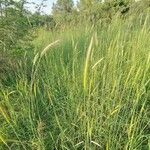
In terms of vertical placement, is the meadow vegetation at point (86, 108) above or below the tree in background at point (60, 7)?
below

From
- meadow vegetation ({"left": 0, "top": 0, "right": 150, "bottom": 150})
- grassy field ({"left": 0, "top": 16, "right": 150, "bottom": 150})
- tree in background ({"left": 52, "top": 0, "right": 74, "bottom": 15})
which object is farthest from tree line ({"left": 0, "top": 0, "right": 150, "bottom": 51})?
grassy field ({"left": 0, "top": 16, "right": 150, "bottom": 150})

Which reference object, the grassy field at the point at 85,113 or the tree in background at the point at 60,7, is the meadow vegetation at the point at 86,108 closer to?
the grassy field at the point at 85,113

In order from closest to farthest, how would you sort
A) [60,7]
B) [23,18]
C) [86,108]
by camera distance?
[86,108]
[23,18]
[60,7]

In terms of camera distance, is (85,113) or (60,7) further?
(60,7)

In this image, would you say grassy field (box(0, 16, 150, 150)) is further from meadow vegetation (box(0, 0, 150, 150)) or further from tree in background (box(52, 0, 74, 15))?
tree in background (box(52, 0, 74, 15))

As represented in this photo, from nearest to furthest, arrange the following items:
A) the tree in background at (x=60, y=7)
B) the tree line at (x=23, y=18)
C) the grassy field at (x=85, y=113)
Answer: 1. the grassy field at (x=85, y=113)
2. the tree line at (x=23, y=18)
3. the tree in background at (x=60, y=7)

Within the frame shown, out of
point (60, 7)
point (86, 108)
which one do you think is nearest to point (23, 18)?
point (60, 7)

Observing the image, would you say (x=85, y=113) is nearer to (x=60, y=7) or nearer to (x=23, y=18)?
(x=23, y=18)

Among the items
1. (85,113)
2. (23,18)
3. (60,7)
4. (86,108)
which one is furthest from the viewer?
(60,7)

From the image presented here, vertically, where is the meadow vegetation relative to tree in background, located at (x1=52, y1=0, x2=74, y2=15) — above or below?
below

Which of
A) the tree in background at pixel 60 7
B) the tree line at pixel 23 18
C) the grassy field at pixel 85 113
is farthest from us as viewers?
the tree in background at pixel 60 7

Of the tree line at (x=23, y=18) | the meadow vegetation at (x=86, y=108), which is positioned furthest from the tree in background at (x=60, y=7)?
the meadow vegetation at (x=86, y=108)

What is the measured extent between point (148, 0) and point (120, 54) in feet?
8.86

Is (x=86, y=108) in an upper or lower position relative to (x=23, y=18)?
lower
